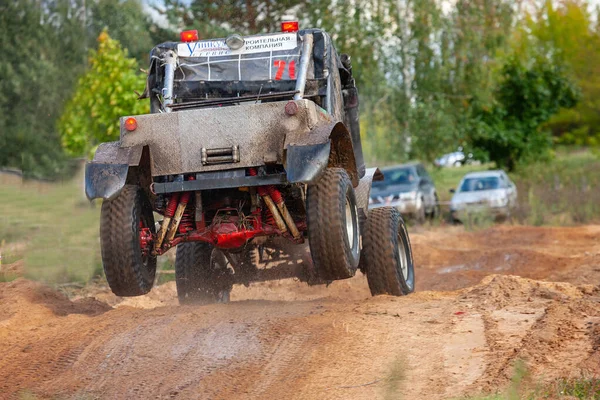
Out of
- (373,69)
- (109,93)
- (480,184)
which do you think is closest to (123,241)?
(109,93)

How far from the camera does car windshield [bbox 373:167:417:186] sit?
24.5 m

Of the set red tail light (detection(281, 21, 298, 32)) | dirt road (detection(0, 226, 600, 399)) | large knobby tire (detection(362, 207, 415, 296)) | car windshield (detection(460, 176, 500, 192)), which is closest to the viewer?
dirt road (detection(0, 226, 600, 399))

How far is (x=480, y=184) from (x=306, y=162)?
19.0m

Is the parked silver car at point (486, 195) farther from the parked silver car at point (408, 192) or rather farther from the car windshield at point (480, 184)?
the parked silver car at point (408, 192)

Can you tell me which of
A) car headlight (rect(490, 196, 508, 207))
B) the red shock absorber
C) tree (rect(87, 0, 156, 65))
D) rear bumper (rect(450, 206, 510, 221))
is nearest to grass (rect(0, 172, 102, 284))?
the red shock absorber

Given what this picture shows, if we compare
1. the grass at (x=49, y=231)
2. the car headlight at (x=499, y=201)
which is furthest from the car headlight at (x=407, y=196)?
the grass at (x=49, y=231)

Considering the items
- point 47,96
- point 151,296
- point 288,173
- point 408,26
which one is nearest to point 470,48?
point 408,26

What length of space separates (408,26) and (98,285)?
19752 millimetres

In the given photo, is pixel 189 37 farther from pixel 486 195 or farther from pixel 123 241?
pixel 486 195

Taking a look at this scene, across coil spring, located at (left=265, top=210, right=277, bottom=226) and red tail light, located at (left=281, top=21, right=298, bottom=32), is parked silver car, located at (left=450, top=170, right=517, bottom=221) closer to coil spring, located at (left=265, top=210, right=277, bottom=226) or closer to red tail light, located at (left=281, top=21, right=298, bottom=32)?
red tail light, located at (left=281, top=21, right=298, bottom=32)

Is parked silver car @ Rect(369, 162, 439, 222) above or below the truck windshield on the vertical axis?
below

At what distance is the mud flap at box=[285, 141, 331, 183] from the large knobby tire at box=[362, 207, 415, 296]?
1650mm

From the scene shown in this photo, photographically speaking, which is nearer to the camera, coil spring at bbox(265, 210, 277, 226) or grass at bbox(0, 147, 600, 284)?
coil spring at bbox(265, 210, 277, 226)

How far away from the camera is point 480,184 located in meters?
25.5
